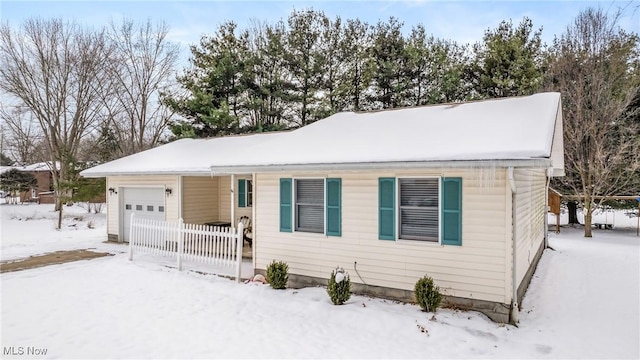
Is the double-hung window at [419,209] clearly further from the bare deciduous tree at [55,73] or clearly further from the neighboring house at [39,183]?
the neighboring house at [39,183]

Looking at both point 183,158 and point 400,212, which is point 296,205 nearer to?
point 400,212

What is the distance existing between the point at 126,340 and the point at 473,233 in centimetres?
547

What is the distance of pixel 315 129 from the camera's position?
9.59 meters

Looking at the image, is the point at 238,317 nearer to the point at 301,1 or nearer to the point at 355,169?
the point at 355,169

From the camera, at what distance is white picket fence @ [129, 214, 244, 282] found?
8344mm

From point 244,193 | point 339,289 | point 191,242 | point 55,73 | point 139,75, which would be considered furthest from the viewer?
point 139,75

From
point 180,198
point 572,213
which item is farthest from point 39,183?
point 572,213

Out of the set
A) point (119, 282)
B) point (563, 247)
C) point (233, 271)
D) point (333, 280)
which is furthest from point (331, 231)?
point (563, 247)

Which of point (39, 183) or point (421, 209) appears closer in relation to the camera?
point (421, 209)

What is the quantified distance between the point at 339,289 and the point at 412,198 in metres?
2.08

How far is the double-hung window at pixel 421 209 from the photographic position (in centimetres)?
618

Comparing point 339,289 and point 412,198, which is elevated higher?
point 412,198

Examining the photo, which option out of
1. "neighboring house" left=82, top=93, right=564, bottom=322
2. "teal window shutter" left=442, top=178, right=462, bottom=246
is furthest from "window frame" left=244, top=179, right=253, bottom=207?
"teal window shutter" left=442, top=178, right=462, bottom=246

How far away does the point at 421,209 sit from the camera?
21.4ft
